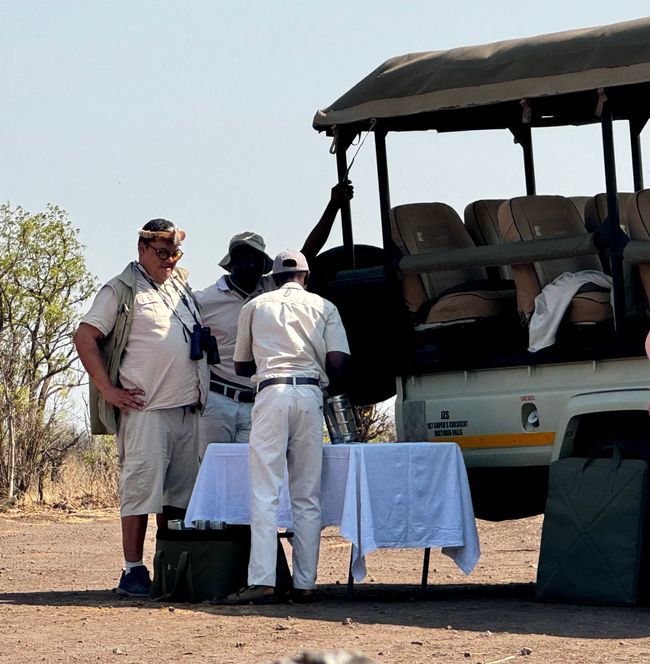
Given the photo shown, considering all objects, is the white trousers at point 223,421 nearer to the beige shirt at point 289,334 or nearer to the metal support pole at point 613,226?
the beige shirt at point 289,334

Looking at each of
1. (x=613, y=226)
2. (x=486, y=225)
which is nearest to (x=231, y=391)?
(x=486, y=225)

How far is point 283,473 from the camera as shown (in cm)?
→ 813

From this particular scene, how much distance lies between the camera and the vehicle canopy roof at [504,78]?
26.4 ft

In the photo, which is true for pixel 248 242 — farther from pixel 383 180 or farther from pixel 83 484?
pixel 83 484

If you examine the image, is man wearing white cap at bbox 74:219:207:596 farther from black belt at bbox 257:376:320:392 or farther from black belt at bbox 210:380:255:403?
black belt at bbox 257:376:320:392

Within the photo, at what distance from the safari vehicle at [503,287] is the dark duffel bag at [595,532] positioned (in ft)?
0.87

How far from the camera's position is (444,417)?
8.80m

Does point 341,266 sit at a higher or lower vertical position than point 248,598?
higher

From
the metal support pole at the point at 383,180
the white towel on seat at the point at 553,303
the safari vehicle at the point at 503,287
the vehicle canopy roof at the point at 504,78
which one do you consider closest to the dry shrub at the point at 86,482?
the safari vehicle at the point at 503,287

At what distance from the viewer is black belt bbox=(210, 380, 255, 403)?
30.6 ft

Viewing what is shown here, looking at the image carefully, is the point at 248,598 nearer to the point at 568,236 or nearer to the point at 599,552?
the point at 599,552

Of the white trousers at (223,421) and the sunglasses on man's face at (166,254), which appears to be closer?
the sunglasses on man's face at (166,254)

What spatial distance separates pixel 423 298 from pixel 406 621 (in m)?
2.35

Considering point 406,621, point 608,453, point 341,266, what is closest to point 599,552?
point 608,453
